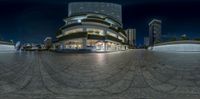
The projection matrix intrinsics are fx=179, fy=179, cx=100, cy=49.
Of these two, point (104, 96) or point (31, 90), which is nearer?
point (104, 96)

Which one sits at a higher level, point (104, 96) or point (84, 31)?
point (84, 31)

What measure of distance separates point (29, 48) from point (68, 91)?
216 feet

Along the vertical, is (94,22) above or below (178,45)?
above

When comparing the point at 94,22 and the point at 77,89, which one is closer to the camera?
the point at 77,89

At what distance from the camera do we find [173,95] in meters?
3.06

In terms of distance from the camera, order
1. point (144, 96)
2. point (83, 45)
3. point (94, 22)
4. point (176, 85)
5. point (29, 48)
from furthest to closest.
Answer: point (29, 48), point (94, 22), point (83, 45), point (176, 85), point (144, 96)

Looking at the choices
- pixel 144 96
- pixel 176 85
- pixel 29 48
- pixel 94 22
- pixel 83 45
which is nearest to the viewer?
pixel 144 96

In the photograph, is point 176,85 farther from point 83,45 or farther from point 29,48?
point 29,48

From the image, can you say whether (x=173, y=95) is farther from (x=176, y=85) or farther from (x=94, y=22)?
(x=94, y=22)

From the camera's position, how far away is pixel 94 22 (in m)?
49.9

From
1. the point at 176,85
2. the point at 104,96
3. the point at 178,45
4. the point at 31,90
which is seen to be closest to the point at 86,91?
the point at 104,96

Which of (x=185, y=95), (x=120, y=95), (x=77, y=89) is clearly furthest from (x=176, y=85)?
(x=77, y=89)

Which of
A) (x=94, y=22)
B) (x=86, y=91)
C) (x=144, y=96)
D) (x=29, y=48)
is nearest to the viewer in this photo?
(x=144, y=96)

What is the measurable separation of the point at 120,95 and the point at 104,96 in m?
0.28
